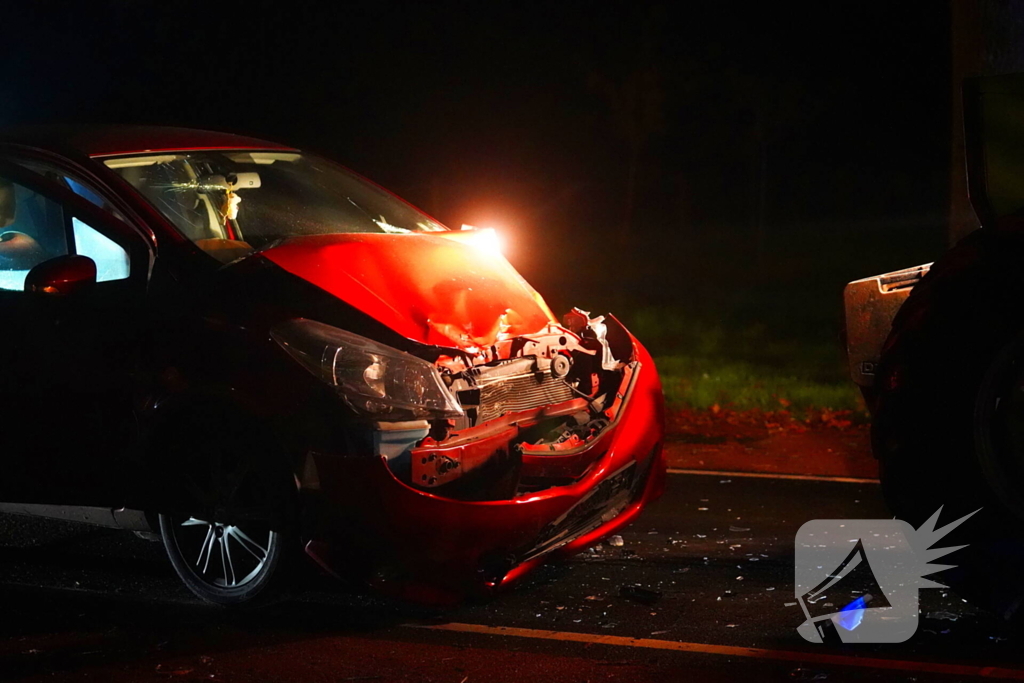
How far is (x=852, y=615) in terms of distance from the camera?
514 cm

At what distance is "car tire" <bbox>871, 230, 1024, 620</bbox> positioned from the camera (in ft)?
13.6

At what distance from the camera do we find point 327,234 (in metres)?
5.90

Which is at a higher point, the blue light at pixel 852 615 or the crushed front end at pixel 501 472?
the crushed front end at pixel 501 472

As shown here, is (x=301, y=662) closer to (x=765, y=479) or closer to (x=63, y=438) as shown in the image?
(x=63, y=438)

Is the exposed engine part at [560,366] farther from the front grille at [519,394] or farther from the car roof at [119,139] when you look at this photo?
the car roof at [119,139]

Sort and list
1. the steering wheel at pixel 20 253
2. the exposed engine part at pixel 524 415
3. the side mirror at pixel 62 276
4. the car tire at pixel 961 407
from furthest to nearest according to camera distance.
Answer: the steering wheel at pixel 20 253 → the side mirror at pixel 62 276 → the exposed engine part at pixel 524 415 → the car tire at pixel 961 407

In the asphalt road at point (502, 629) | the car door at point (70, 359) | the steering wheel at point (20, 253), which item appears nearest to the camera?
the asphalt road at point (502, 629)

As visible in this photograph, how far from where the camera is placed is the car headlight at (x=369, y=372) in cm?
487

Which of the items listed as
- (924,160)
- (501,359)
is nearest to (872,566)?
(501,359)

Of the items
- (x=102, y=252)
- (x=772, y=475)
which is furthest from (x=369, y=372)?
(x=772, y=475)

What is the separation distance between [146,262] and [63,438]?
80cm

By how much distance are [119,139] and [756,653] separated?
349cm

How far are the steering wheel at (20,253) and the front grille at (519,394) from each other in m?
2.05

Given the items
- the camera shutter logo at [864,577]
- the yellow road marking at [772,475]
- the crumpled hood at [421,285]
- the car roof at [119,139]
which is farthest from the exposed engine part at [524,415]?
the yellow road marking at [772,475]
